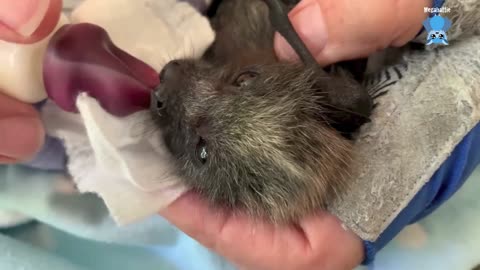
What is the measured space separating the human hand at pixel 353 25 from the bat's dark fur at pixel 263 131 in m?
0.04

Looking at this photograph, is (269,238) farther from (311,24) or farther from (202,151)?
(311,24)

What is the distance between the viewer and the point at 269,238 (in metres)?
0.88

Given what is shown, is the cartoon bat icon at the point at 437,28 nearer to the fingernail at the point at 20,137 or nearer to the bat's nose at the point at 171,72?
the bat's nose at the point at 171,72

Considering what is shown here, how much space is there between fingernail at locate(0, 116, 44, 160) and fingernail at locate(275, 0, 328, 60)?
396mm

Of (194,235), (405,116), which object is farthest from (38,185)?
(405,116)

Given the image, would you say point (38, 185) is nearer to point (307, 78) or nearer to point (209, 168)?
point (209, 168)

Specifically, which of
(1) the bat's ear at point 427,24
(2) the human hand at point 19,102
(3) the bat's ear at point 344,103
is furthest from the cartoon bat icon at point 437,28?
(2) the human hand at point 19,102

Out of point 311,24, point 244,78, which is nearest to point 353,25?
point 311,24

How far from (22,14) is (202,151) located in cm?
33

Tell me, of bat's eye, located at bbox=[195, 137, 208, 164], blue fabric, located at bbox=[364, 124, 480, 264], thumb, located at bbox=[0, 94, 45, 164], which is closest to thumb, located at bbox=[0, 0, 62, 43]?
thumb, located at bbox=[0, 94, 45, 164]

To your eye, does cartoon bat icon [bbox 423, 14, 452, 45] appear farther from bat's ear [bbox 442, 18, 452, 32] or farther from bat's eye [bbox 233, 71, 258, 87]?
bat's eye [bbox 233, 71, 258, 87]

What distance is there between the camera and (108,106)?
81 centimetres

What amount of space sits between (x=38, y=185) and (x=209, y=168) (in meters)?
0.32

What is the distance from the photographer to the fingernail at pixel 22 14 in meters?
0.68
